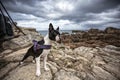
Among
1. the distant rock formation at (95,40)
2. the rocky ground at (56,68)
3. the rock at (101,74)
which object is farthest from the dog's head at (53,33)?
the distant rock formation at (95,40)

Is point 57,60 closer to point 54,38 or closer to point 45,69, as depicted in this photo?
point 45,69

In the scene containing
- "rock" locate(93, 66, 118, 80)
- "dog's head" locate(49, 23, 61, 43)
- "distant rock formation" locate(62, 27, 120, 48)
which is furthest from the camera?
"distant rock formation" locate(62, 27, 120, 48)

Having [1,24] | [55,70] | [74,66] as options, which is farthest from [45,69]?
[1,24]

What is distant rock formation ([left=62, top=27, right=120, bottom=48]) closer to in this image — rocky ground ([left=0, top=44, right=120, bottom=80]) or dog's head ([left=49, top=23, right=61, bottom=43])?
Result: rocky ground ([left=0, top=44, right=120, bottom=80])

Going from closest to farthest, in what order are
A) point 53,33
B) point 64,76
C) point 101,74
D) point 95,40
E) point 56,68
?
point 53,33 < point 64,76 < point 56,68 < point 101,74 < point 95,40

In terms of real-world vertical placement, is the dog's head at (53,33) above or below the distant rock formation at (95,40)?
above

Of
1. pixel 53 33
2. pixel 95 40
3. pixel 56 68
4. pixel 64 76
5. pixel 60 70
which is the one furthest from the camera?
pixel 95 40

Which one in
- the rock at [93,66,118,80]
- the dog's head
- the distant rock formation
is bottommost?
the distant rock formation

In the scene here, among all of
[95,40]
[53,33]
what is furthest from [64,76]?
[95,40]

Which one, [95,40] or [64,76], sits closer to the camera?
[64,76]

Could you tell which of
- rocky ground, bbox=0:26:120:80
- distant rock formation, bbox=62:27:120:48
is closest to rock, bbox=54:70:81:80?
rocky ground, bbox=0:26:120:80

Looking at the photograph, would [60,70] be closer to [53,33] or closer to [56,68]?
[56,68]

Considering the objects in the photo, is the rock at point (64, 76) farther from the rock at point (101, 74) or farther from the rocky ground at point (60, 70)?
the rock at point (101, 74)

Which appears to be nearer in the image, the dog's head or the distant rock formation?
the dog's head
